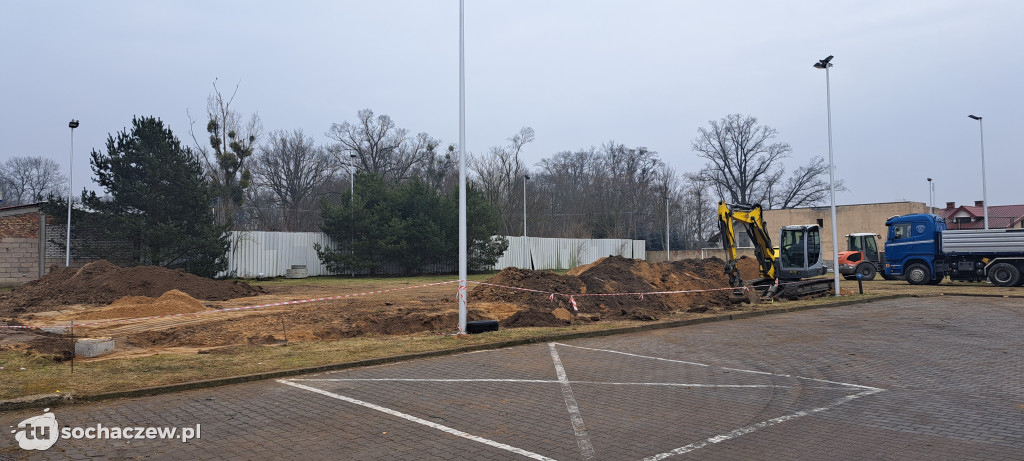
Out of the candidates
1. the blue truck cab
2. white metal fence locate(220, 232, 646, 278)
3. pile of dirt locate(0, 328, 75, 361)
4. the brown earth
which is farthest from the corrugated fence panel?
the blue truck cab

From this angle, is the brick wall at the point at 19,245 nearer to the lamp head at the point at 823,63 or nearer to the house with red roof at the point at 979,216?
the lamp head at the point at 823,63

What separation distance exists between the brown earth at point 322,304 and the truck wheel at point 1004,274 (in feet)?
34.4

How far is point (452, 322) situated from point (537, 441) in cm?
989

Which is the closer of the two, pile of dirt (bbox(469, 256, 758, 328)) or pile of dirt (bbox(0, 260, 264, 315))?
pile of dirt (bbox(469, 256, 758, 328))

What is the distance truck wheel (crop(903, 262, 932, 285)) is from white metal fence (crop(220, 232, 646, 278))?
17056mm

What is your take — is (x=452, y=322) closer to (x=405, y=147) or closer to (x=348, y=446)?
(x=348, y=446)

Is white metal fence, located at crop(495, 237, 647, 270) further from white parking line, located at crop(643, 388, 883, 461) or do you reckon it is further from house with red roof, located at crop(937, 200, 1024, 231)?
white parking line, located at crop(643, 388, 883, 461)

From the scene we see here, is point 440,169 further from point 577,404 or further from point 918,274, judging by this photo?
point 577,404

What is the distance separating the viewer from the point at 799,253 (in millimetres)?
25047

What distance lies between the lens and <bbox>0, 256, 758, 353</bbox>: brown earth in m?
14.6

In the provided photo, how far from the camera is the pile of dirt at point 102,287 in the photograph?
21562 mm

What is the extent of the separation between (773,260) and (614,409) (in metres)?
18.9

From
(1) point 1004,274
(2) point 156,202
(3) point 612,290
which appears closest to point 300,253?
(2) point 156,202

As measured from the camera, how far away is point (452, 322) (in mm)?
15820
